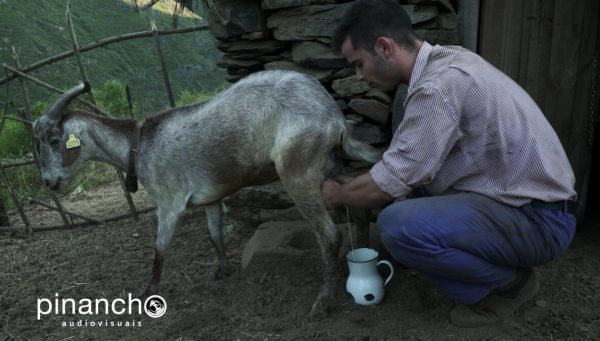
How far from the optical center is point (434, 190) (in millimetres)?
2867

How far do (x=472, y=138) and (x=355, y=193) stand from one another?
0.67 meters

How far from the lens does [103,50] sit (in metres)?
13.9

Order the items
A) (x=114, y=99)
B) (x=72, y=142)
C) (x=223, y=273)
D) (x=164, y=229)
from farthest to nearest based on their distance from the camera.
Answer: (x=114, y=99)
(x=223, y=273)
(x=72, y=142)
(x=164, y=229)

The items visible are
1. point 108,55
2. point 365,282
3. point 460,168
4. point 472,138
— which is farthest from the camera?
point 108,55

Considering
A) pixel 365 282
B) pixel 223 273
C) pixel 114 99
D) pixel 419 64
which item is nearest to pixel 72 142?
pixel 223 273

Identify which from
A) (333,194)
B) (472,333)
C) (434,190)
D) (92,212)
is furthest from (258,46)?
(92,212)

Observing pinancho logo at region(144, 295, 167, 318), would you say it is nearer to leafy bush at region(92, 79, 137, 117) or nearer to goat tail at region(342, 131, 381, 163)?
goat tail at region(342, 131, 381, 163)

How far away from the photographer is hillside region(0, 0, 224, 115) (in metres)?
12.4

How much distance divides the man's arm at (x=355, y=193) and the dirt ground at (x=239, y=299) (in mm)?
761

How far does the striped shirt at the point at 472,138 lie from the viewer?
246 cm

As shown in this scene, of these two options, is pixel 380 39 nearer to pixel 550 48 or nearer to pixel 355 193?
pixel 355 193

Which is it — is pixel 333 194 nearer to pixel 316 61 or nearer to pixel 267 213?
pixel 316 61

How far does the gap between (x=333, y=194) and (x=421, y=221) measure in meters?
0.60

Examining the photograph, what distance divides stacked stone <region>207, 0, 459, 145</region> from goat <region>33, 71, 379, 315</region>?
1.63 feet
